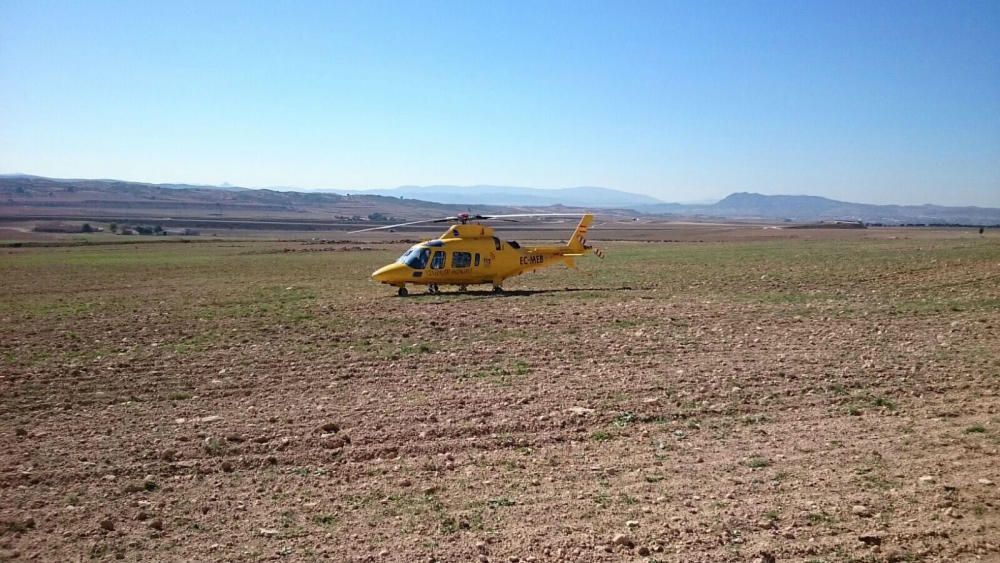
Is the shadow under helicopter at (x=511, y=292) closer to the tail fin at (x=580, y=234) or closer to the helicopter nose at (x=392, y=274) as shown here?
the helicopter nose at (x=392, y=274)

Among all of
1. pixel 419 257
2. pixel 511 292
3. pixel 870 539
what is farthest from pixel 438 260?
pixel 870 539

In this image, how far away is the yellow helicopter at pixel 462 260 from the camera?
23.4 meters

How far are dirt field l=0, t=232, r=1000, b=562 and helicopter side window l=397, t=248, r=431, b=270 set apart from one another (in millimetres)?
5718

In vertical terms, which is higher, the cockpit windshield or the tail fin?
the tail fin

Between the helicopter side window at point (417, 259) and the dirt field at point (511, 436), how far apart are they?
18.8ft

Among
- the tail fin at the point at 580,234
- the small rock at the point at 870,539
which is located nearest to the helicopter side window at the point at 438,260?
the tail fin at the point at 580,234

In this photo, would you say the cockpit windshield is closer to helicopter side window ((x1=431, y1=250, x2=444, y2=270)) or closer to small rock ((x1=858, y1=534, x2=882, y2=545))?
helicopter side window ((x1=431, y1=250, x2=444, y2=270))

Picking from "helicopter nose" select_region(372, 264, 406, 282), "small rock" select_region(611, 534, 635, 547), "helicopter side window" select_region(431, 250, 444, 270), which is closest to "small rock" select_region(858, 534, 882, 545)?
"small rock" select_region(611, 534, 635, 547)

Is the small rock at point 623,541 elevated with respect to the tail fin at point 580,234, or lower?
lower

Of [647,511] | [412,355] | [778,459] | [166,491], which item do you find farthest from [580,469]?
[412,355]

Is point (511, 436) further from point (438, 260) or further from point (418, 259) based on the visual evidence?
point (438, 260)

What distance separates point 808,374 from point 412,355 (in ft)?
21.0

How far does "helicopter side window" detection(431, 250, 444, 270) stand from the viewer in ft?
77.6

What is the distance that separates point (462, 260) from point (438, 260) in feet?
2.76
